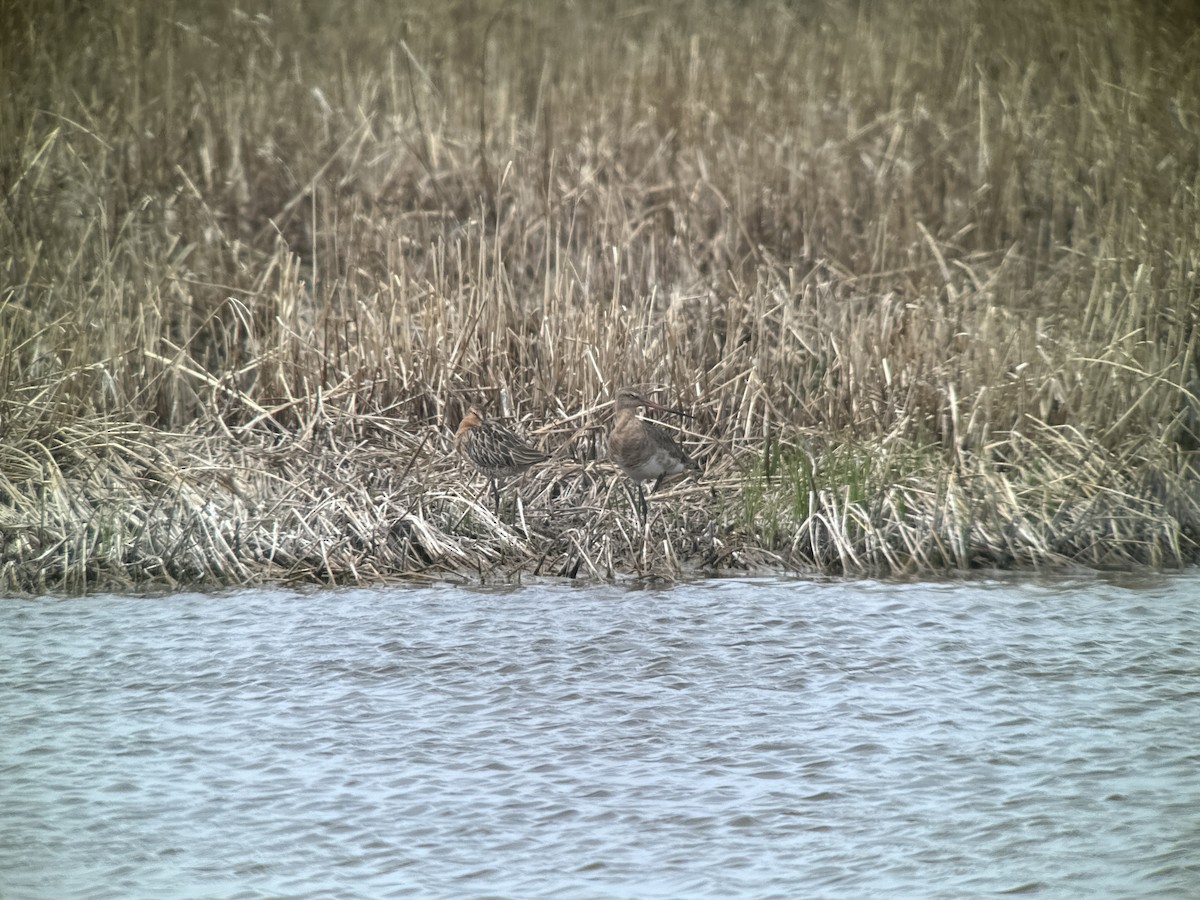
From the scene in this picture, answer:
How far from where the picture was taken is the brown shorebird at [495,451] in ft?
22.1

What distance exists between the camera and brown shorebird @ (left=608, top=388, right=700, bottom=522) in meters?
6.64

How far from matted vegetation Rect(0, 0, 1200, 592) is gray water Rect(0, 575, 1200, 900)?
16.1 inches

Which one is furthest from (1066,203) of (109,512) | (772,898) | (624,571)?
(772,898)

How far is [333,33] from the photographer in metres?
11.0

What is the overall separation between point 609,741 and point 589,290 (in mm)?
3674

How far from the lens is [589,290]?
7.98 m

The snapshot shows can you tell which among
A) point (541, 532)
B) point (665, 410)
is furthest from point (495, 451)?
point (665, 410)

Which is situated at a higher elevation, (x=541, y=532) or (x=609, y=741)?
(x=541, y=532)

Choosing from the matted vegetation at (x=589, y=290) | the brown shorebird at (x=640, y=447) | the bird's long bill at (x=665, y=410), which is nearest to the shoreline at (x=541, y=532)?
the matted vegetation at (x=589, y=290)

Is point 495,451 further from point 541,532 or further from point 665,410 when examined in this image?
point 665,410

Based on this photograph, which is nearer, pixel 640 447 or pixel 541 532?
pixel 640 447

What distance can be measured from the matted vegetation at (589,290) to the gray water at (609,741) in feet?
1.34

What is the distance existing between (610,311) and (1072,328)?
2.41m

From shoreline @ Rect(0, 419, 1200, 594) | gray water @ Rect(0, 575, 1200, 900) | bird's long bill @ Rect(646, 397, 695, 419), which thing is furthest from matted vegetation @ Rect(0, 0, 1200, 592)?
gray water @ Rect(0, 575, 1200, 900)
